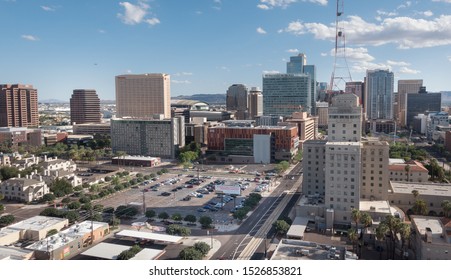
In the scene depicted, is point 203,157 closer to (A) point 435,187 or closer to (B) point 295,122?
(B) point 295,122

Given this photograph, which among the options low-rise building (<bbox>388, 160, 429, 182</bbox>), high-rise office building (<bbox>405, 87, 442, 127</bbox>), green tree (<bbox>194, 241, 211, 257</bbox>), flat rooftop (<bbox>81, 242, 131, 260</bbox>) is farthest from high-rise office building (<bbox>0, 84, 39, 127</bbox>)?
high-rise office building (<bbox>405, 87, 442, 127</bbox>)

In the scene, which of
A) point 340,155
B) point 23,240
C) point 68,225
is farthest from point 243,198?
point 23,240

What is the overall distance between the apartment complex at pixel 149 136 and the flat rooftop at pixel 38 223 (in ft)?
61.4

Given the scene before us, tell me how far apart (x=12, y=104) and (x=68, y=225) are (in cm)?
3854

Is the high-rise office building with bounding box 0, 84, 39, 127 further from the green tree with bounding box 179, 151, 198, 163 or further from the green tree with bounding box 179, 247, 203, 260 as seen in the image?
the green tree with bounding box 179, 247, 203, 260

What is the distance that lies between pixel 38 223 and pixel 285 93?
139ft

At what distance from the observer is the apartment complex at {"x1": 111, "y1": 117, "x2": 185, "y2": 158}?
3344cm

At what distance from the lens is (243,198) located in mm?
19688

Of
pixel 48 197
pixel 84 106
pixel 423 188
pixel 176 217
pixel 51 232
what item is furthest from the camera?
pixel 84 106

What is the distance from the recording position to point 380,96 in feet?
212

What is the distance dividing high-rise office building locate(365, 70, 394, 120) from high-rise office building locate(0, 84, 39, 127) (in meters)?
51.7

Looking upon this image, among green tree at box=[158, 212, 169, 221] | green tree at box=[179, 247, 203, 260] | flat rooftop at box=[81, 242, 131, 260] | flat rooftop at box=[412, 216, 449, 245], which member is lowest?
flat rooftop at box=[81, 242, 131, 260]

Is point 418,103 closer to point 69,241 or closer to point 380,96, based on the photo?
point 380,96

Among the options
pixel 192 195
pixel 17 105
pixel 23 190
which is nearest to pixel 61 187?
pixel 23 190
